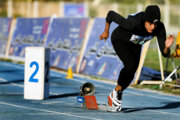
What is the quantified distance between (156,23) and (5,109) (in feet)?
10.4

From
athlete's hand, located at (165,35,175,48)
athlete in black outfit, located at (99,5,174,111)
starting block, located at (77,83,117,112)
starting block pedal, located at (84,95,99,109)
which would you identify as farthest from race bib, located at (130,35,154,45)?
starting block pedal, located at (84,95,99,109)

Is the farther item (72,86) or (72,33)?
(72,33)

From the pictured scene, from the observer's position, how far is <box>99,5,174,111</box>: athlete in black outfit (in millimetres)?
8172

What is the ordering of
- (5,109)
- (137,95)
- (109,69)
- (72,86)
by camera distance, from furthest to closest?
(109,69) → (72,86) → (137,95) → (5,109)

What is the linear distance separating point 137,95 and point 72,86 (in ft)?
7.31

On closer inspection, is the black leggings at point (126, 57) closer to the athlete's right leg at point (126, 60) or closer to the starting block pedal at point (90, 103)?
the athlete's right leg at point (126, 60)

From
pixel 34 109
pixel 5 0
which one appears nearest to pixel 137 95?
pixel 34 109

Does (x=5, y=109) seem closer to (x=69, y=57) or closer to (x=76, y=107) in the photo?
(x=76, y=107)

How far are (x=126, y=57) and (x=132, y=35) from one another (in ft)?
1.29

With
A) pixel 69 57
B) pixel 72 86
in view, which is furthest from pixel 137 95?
pixel 69 57

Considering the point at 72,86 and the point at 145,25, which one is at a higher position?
the point at 145,25

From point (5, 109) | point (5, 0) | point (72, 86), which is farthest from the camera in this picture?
point (5, 0)

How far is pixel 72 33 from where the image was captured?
59.7ft

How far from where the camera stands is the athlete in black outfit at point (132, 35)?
817cm
